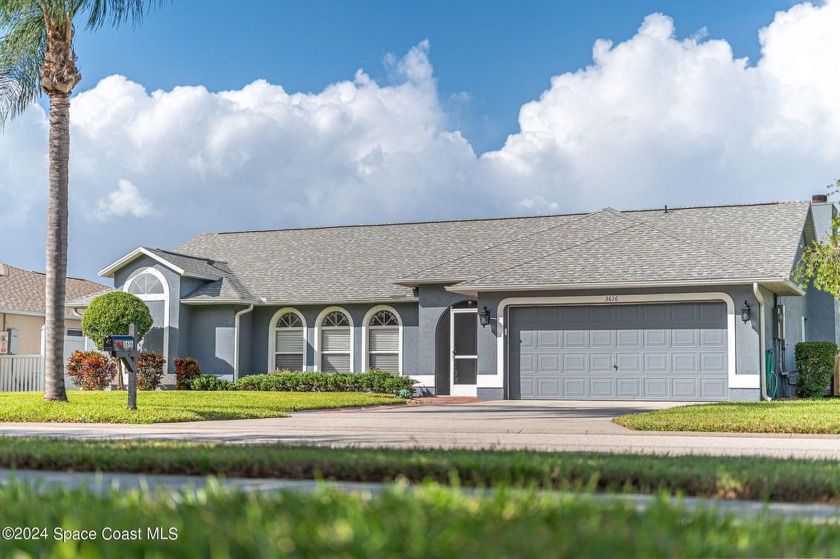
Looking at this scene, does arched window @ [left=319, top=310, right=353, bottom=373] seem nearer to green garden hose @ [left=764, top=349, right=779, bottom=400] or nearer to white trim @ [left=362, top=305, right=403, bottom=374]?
white trim @ [left=362, top=305, right=403, bottom=374]

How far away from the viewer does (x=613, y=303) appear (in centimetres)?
2517

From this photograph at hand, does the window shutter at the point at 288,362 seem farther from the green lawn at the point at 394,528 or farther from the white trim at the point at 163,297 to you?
the green lawn at the point at 394,528

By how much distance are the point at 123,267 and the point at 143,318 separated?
3.08 metres

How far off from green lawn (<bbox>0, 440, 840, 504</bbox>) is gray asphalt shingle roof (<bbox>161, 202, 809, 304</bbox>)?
1624cm

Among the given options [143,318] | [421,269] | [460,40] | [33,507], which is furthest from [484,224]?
[33,507]

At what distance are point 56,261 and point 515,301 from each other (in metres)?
11.7

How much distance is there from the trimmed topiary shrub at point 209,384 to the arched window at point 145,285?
3.35 metres

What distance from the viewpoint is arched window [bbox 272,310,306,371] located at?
31.3 meters

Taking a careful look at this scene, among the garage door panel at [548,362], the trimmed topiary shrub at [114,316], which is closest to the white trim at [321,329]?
the trimmed topiary shrub at [114,316]

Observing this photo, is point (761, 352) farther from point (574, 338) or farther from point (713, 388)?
point (574, 338)

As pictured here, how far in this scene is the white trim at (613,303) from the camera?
78.4 feet

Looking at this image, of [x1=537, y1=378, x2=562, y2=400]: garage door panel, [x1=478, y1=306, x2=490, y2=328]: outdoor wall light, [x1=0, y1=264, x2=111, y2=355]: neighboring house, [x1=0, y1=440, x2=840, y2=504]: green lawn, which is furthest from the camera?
[x1=0, y1=264, x2=111, y2=355]: neighboring house

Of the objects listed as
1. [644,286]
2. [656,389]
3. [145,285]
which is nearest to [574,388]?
[656,389]

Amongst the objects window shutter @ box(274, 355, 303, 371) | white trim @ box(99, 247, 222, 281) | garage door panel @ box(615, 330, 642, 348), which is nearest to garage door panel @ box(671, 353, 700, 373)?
garage door panel @ box(615, 330, 642, 348)
